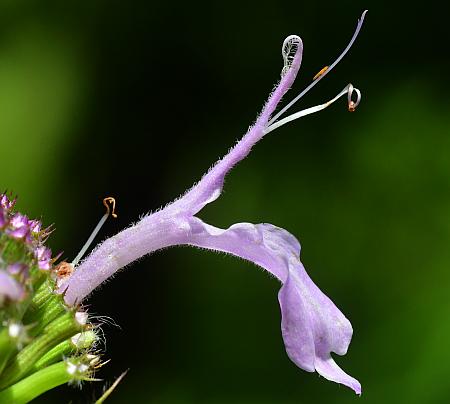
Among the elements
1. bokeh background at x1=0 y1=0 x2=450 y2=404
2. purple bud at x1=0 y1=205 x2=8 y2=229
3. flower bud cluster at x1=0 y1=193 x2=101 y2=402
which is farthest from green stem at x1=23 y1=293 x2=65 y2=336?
bokeh background at x1=0 y1=0 x2=450 y2=404

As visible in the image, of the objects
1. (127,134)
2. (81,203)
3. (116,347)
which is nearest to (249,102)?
(127,134)

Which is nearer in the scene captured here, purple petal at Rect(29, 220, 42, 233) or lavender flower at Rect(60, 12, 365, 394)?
lavender flower at Rect(60, 12, 365, 394)

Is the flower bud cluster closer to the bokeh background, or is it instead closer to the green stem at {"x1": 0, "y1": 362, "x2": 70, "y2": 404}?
the green stem at {"x1": 0, "y1": 362, "x2": 70, "y2": 404}

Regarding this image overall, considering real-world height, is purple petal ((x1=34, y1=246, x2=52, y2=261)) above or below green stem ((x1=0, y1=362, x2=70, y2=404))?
above

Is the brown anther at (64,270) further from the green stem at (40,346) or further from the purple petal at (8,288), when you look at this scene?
the purple petal at (8,288)

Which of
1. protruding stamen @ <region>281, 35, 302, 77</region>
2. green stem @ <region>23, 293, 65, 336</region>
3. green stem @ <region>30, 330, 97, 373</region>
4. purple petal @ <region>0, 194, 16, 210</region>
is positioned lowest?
green stem @ <region>30, 330, 97, 373</region>

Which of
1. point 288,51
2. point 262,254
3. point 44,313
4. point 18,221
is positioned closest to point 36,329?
point 44,313

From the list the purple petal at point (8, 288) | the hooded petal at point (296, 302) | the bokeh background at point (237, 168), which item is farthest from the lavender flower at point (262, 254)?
the bokeh background at point (237, 168)
